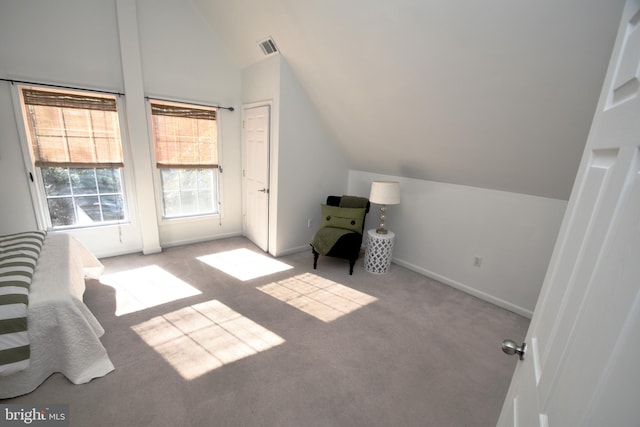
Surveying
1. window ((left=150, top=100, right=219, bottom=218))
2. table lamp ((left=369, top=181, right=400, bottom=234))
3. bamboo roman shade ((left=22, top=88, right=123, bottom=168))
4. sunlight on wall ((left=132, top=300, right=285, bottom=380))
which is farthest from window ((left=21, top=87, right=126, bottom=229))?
table lamp ((left=369, top=181, right=400, bottom=234))

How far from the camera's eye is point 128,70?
10.5 ft

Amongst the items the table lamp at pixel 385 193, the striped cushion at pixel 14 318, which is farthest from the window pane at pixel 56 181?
the table lamp at pixel 385 193

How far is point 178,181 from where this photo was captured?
3918 mm

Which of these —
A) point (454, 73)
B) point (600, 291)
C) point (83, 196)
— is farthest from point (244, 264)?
point (600, 291)

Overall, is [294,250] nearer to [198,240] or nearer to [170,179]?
[198,240]

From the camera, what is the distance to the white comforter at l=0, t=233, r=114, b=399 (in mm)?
1672

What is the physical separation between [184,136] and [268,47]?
5.35 feet

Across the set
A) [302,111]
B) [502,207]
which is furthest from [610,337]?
[302,111]

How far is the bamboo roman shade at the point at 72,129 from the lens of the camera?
295 centimetres

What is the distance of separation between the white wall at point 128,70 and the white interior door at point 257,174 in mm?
282

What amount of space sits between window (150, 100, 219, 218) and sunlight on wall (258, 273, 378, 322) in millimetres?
1916

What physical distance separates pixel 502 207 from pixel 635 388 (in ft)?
9.35

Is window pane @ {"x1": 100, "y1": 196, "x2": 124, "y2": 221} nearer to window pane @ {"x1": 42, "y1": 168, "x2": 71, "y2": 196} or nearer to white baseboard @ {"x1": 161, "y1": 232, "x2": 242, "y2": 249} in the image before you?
window pane @ {"x1": 42, "y1": 168, "x2": 71, "y2": 196}

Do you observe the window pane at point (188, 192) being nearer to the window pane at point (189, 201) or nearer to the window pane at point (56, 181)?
the window pane at point (189, 201)
